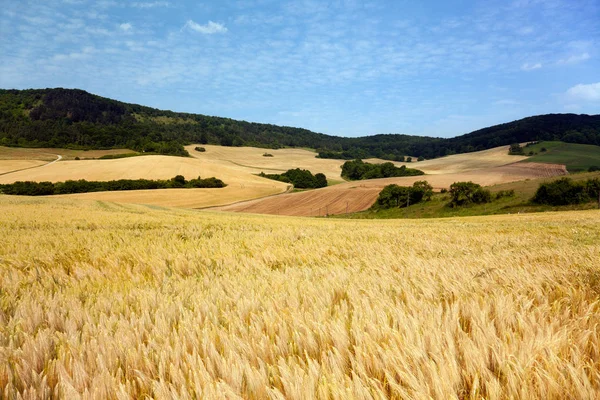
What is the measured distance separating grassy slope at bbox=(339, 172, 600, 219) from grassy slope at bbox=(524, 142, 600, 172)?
56.8 m

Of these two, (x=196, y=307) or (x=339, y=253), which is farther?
(x=339, y=253)

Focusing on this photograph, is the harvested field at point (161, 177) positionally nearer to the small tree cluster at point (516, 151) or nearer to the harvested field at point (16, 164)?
the harvested field at point (16, 164)

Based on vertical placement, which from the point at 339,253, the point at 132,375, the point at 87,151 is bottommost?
the point at 339,253

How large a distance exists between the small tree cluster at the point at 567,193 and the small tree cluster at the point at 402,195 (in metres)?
21.7

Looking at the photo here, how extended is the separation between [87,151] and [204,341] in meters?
173

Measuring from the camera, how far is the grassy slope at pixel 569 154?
119194mm

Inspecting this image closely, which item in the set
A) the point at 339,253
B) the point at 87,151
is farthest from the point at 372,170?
the point at 339,253

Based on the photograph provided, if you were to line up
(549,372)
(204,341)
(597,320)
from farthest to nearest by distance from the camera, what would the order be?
(597,320)
(204,341)
(549,372)

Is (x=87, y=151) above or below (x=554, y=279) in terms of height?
above

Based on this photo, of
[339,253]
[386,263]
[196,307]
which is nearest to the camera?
[196,307]

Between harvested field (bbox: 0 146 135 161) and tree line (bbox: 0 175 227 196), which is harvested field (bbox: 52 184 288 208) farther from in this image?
harvested field (bbox: 0 146 135 161)

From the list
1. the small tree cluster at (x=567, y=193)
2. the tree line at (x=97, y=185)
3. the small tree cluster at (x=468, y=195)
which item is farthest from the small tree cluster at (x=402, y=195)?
the tree line at (x=97, y=185)

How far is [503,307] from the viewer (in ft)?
6.35

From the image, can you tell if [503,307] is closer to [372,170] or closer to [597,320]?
[597,320]
